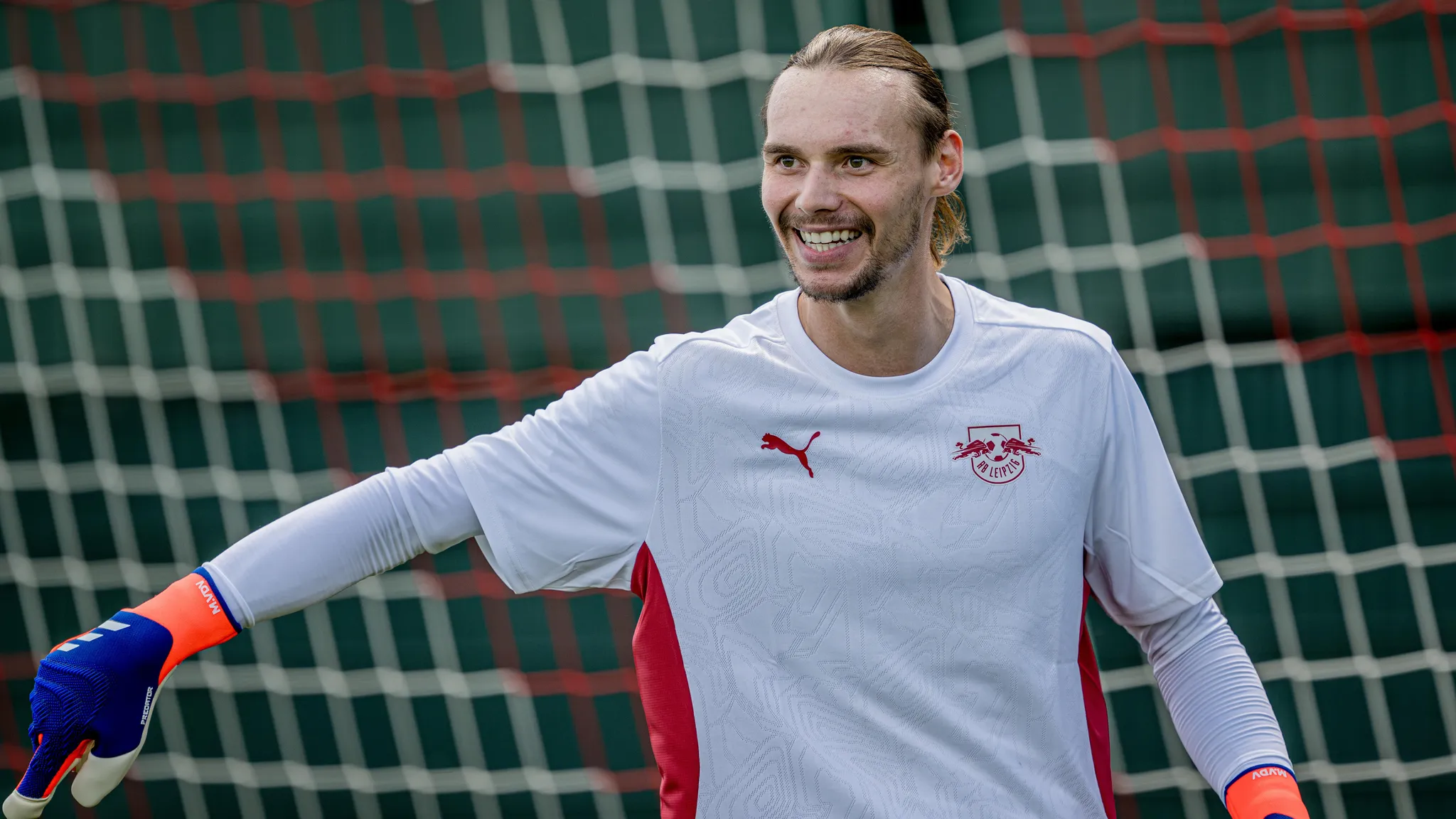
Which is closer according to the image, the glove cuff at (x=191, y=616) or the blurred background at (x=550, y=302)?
the glove cuff at (x=191, y=616)

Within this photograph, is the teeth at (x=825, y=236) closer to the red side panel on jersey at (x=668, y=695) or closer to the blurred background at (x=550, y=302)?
the red side panel on jersey at (x=668, y=695)

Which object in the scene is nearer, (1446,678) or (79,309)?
(1446,678)

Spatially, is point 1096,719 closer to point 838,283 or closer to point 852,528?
point 852,528

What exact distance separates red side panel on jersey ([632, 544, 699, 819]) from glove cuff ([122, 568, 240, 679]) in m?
0.49

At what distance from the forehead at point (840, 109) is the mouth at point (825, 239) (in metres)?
0.10

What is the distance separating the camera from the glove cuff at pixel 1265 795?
159 centimetres

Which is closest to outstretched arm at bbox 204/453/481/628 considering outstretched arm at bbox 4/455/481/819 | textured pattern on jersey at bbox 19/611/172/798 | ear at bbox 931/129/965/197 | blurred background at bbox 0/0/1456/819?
outstretched arm at bbox 4/455/481/819

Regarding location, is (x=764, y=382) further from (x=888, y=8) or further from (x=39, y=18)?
(x=39, y=18)

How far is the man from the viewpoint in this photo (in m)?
1.59

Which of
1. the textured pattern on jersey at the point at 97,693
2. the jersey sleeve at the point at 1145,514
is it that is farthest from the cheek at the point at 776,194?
the textured pattern on jersey at the point at 97,693

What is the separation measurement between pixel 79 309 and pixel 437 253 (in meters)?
1.02

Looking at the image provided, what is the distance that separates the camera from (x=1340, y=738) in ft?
11.5

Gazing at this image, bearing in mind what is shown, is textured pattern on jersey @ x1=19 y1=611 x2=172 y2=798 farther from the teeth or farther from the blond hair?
the blond hair

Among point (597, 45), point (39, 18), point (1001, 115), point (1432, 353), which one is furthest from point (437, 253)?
point (1432, 353)
